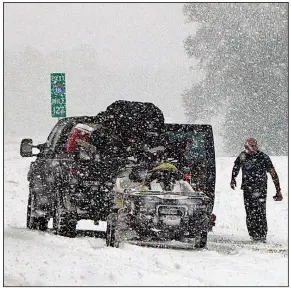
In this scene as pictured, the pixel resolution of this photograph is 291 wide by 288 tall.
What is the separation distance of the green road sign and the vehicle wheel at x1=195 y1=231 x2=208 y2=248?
24.7 feet

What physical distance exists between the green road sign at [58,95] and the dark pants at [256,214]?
575cm

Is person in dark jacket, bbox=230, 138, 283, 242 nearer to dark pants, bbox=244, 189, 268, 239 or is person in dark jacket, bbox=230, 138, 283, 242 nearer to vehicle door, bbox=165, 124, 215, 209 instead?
dark pants, bbox=244, 189, 268, 239

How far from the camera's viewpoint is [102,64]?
187m

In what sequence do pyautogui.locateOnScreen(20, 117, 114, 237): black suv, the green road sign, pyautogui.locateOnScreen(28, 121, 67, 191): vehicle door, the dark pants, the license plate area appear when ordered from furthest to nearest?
1. the green road sign
2. the dark pants
3. pyautogui.locateOnScreen(28, 121, 67, 191): vehicle door
4. pyautogui.locateOnScreen(20, 117, 114, 237): black suv
5. the license plate area

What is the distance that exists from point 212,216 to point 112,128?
228cm

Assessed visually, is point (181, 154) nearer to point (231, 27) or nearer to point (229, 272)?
point (229, 272)

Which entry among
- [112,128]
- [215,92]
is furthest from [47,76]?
[112,128]

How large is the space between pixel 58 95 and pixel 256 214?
6327mm

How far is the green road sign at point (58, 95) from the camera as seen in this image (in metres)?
18.6

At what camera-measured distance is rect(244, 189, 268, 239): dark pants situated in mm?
14570

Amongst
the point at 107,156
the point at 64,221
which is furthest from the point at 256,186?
the point at 64,221

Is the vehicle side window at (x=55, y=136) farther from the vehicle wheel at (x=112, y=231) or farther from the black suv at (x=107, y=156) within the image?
the vehicle wheel at (x=112, y=231)

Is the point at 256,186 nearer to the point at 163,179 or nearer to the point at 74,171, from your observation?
the point at 163,179

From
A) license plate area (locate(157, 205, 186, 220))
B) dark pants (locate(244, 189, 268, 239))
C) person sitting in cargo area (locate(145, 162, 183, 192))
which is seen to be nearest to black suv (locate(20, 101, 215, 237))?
person sitting in cargo area (locate(145, 162, 183, 192))
